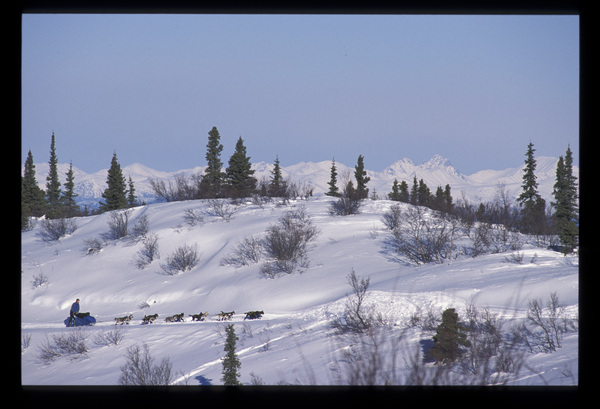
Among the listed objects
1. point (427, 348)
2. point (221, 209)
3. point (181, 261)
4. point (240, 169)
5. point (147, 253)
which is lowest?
point (427, 348)

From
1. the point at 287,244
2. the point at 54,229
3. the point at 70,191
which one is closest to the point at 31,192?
the point at 70,191

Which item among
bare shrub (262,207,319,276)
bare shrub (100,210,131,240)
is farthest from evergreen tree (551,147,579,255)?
bare shrub (100,210,131,240)

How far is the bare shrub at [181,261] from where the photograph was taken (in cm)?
2439

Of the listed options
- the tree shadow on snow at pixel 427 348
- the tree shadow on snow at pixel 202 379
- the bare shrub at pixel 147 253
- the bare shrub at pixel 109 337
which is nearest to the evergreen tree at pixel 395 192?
the bare shrub at pixel 147 253

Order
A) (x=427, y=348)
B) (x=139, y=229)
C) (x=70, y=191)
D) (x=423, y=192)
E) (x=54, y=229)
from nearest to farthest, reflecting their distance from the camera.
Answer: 1. (x=427, y=348)
2. (x=139, y=229)
3. (x=54, y=229)
4. (x=423, y=192)
5. (x=70, y=191)

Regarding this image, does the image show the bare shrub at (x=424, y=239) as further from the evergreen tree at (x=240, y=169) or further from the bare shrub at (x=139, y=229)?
the evergreen tree at (x=240, y=169)

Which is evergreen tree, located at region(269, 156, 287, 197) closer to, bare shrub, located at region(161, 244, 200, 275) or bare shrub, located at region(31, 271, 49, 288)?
bare shrub, located at region(161, 244, 200, 275)

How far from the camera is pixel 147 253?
26.4 metres

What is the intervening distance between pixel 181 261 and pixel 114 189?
21.9 meters

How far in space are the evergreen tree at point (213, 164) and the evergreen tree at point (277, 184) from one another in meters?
5.03

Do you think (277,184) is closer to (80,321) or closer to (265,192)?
(265,192)

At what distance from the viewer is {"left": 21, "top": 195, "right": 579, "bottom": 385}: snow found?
34.7 feet

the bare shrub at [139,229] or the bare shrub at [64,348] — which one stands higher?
the bare shrub at [139,229]
